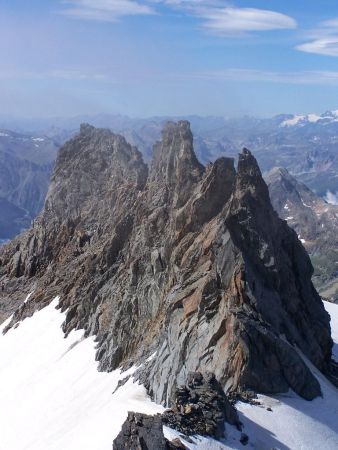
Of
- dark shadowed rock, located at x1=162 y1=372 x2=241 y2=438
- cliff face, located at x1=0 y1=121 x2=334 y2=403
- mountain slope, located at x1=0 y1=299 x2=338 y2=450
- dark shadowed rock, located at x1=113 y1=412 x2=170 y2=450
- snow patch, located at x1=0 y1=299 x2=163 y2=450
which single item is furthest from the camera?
cliff face, located at x1=0 y1=121 x2=334 y2=403

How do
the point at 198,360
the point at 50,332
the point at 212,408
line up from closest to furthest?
the point at 212,408 → the point at 198,360 → the point at 50,332

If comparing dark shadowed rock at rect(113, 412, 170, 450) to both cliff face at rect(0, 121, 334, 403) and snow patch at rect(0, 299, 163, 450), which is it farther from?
cliff face at rect(0, 121, 334, 403)

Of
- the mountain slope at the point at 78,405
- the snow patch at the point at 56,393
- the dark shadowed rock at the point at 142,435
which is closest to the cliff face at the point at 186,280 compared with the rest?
the mountain slope at the point at 78,405

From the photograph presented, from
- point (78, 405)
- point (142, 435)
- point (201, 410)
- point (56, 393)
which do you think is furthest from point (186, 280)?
point (142, 435)

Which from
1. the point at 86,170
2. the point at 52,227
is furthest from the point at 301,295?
the point at 86,170

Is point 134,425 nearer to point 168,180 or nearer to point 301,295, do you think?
point 301,295

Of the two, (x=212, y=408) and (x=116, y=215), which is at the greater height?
(x=212, y=408)

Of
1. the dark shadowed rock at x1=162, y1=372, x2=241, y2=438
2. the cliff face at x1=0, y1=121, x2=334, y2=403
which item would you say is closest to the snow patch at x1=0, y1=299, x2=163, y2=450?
the cliff face at x1=0, y1=121, x2=334, y2=403

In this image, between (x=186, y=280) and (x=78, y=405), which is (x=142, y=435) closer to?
(x=186, y=280)
